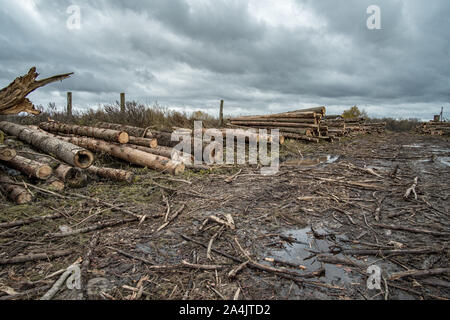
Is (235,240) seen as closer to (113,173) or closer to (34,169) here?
(113,173)

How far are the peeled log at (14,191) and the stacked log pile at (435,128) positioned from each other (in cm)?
2583

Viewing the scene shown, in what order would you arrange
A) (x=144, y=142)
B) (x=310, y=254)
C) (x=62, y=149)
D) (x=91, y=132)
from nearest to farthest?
(x=310, y=254) → (x=62, y=149) → (x=144, y=142) → (x=91, y=132)

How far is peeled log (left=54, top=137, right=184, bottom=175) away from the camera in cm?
584

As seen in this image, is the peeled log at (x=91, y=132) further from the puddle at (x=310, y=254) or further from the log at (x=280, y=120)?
the log at (x=280, y=120)

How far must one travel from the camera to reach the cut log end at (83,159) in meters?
5.25

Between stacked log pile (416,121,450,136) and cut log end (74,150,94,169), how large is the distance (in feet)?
81.1

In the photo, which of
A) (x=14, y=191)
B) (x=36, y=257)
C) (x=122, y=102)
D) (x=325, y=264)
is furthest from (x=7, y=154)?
(x=122, y=102)

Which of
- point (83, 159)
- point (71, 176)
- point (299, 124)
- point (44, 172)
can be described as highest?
point (299, 124)

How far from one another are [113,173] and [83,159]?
0.93 meters

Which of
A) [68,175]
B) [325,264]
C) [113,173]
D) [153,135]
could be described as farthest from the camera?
[153,135]

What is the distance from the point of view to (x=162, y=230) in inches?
125

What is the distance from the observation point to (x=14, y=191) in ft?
13.4

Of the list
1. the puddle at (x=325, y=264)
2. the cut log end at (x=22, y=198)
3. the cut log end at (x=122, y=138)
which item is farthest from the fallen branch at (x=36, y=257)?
the cut log end at (x=122, y=138)

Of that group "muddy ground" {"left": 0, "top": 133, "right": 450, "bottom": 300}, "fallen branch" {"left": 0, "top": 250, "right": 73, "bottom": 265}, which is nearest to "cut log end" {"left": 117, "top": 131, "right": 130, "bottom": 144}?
"muddy ground" {"left": 0, "top": 133, "right": 450, "bottom": 300}
